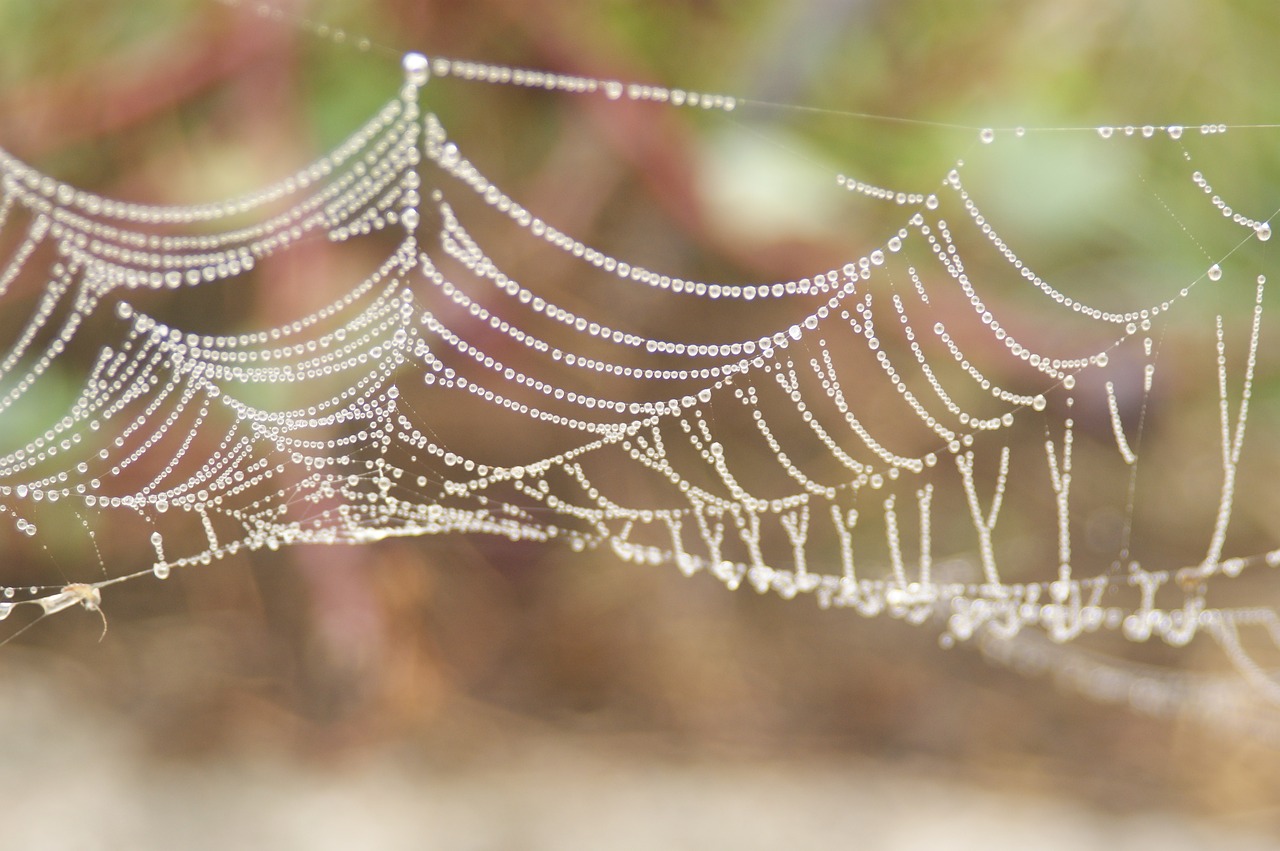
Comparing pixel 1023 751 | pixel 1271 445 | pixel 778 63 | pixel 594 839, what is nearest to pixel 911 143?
pixel 778 63

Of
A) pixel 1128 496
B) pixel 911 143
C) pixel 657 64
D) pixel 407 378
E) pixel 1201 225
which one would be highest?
pixel 657 64

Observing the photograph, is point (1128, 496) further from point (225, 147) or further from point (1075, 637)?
point (225, 147)

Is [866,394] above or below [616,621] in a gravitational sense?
above

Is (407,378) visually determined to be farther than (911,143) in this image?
No
